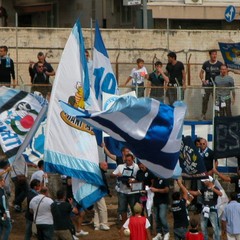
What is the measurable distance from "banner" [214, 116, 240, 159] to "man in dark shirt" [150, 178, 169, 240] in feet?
11.2

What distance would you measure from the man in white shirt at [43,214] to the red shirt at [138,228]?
75.6 inches

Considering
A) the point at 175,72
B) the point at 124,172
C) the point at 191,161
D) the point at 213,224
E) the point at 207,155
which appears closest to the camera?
the point at 213,224

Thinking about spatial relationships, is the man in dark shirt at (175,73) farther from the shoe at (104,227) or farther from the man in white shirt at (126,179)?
the shoe at (104,227)

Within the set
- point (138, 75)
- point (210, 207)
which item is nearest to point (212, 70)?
point (138, 75)

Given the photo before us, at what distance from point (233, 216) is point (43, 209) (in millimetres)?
4001

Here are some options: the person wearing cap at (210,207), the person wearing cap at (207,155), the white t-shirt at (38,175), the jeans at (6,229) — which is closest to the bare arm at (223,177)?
the person wearing cap at (207,155)

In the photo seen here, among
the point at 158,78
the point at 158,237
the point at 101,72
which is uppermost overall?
the point at 101,72

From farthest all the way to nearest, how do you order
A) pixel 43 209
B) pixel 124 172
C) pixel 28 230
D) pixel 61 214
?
1. pixel 124 172
2. pixel 28 230
3. pixel 43 209
4. pixel 61 214

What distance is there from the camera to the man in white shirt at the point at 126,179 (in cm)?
3256

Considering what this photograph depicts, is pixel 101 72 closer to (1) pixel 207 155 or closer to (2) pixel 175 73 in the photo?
(1) pixel 207 155

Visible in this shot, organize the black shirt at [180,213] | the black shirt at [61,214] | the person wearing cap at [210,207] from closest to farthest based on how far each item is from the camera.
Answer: the black shirt at [61,214], the black shirt at [180,213], the person wearing cap at [210,207]

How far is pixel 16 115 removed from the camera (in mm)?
35094

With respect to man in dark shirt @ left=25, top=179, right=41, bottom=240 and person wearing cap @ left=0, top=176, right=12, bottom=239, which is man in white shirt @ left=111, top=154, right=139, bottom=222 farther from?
person wearing cap @ left=0, top=176, right=12, bottom=239

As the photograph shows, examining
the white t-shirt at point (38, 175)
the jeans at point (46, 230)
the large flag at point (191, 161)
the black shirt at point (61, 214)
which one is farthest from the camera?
the white t-shirt at point (38, 175)
